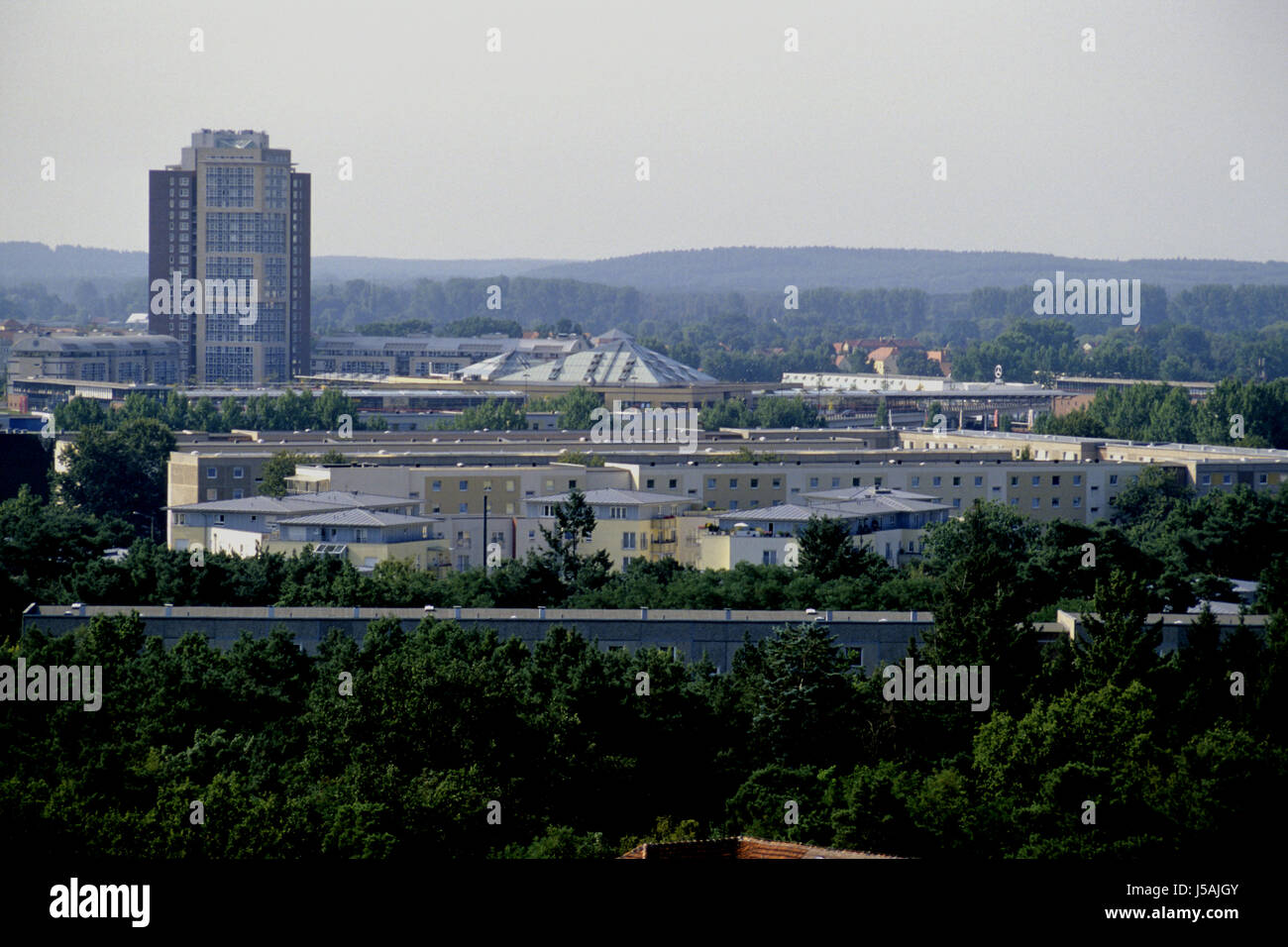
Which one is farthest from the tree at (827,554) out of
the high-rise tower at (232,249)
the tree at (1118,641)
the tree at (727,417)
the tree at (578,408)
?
the high-rise tower at (232,249)

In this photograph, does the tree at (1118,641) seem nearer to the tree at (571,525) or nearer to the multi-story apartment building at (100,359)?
the tree at (571,525)

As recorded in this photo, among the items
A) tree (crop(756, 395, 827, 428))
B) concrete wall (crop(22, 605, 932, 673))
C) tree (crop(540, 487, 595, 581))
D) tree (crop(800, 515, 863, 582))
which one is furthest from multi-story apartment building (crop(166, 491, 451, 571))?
tree (crop(756, 395, 827, 428))

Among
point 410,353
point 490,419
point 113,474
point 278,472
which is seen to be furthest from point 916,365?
point 278,472

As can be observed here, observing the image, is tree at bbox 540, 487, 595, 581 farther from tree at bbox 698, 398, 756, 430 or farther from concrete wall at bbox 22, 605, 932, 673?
tree at bbox 698, 398, 756, 430

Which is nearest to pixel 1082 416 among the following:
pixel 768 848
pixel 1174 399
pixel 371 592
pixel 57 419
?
pixel 1174 399

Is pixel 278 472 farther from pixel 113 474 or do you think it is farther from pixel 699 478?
pixel 113 474

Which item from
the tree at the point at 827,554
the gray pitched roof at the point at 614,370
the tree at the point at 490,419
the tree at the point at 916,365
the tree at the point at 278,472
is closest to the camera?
the tree at the point at 827,554
